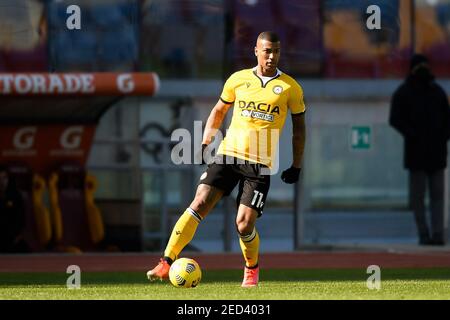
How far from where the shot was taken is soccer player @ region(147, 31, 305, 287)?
1135cm

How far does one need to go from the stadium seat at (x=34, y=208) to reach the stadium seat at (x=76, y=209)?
164 millimetres

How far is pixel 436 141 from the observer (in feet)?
59.7

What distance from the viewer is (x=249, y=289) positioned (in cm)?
1126

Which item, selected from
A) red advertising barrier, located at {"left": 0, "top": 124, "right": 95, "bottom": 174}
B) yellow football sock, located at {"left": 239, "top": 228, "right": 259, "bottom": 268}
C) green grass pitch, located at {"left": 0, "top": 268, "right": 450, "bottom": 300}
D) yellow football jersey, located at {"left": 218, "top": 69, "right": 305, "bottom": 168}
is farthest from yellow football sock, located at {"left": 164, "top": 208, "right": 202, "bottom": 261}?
red advertising barrier, located at {"left": 0, "top": 124, "right": 95, "bottom": 174}

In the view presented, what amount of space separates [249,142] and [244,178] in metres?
0.31

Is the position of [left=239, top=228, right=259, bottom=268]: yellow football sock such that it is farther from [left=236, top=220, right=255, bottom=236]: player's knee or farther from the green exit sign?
the green exit sign

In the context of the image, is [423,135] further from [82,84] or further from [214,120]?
[214,120]

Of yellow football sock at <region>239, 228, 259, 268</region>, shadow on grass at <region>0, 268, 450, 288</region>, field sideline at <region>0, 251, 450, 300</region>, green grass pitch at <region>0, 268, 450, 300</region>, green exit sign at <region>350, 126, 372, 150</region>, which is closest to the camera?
green grass pitch at <region>0, 268, 450, 300</region>

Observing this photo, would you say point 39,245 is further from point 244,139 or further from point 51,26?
point 244,139

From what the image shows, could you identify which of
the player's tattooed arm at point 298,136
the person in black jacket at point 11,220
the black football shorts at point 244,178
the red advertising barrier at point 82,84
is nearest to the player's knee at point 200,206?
the black football shorts at point 244,178

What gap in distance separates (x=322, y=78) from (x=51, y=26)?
3.94 metres

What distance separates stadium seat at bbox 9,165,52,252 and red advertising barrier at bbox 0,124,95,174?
0.21 m

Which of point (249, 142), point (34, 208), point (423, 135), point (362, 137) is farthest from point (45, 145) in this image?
point (249, 142)

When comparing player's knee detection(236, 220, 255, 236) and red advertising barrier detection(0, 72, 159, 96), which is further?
red advertising barrier detection(0, 72, 159, 96)
